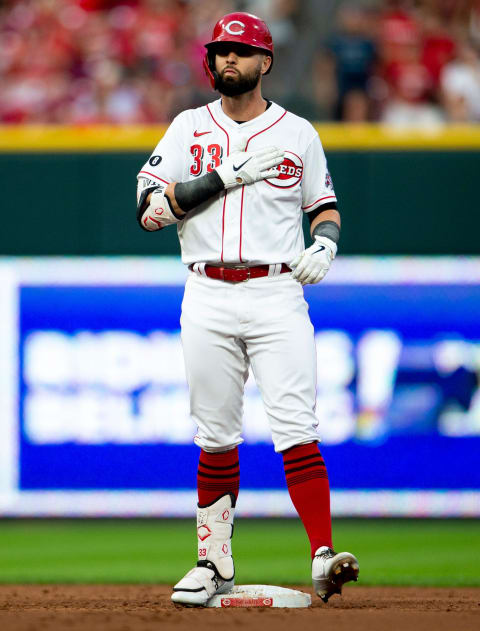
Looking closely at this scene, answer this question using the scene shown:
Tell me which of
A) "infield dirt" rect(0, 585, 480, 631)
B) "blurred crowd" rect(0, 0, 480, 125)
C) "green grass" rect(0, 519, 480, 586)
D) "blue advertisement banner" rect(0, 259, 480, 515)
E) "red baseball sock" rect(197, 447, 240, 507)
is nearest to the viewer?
"infield dirt" rect(0, 585, 480, 631)

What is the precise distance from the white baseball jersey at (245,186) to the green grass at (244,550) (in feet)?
6.15

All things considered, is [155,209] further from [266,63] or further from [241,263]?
[266,63]

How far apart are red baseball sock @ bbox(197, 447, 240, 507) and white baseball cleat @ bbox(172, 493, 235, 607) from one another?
0.08 ft

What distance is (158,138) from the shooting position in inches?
284

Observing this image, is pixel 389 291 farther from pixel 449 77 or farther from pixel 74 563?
pixel 74 563

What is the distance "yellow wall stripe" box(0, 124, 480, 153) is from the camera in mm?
7258

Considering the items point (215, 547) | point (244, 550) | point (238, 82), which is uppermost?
point (238, 82)

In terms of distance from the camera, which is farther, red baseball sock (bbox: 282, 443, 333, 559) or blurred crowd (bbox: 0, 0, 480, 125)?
blurred crowd (bbox: 0, 0, 480, 125)

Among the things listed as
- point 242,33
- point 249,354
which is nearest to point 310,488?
point 249,354

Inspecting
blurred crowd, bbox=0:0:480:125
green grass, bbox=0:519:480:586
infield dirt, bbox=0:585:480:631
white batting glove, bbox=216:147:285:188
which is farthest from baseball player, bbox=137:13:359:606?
blurred crowd, bbox=0:0:480:125

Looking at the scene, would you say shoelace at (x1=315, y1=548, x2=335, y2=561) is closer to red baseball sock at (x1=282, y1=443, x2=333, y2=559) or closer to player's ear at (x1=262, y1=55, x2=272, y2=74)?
red baseball sock at (x1=282, y1=443, x2=333, y2=559)

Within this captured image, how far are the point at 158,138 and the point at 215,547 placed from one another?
374 centimetres

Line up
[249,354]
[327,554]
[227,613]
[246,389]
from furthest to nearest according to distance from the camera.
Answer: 1. [246,389]
2. [249,354]
3. [327,554]
4. [227,613]

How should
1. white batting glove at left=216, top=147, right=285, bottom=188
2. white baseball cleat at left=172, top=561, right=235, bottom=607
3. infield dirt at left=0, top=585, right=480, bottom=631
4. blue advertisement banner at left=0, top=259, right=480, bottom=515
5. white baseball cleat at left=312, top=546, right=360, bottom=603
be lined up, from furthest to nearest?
blue advertisement banner at left=0, top=259, right=480, bottom=515
white baseball cleat at left=172, top=561, right=235, bottom=607
white batting glove at left=216, top=147, right=285, bottom=188
white baseball cleat at left=312, top=546, right=360, bottom=603
infield dirt at left=0, top=585, right=480, bottom=631
